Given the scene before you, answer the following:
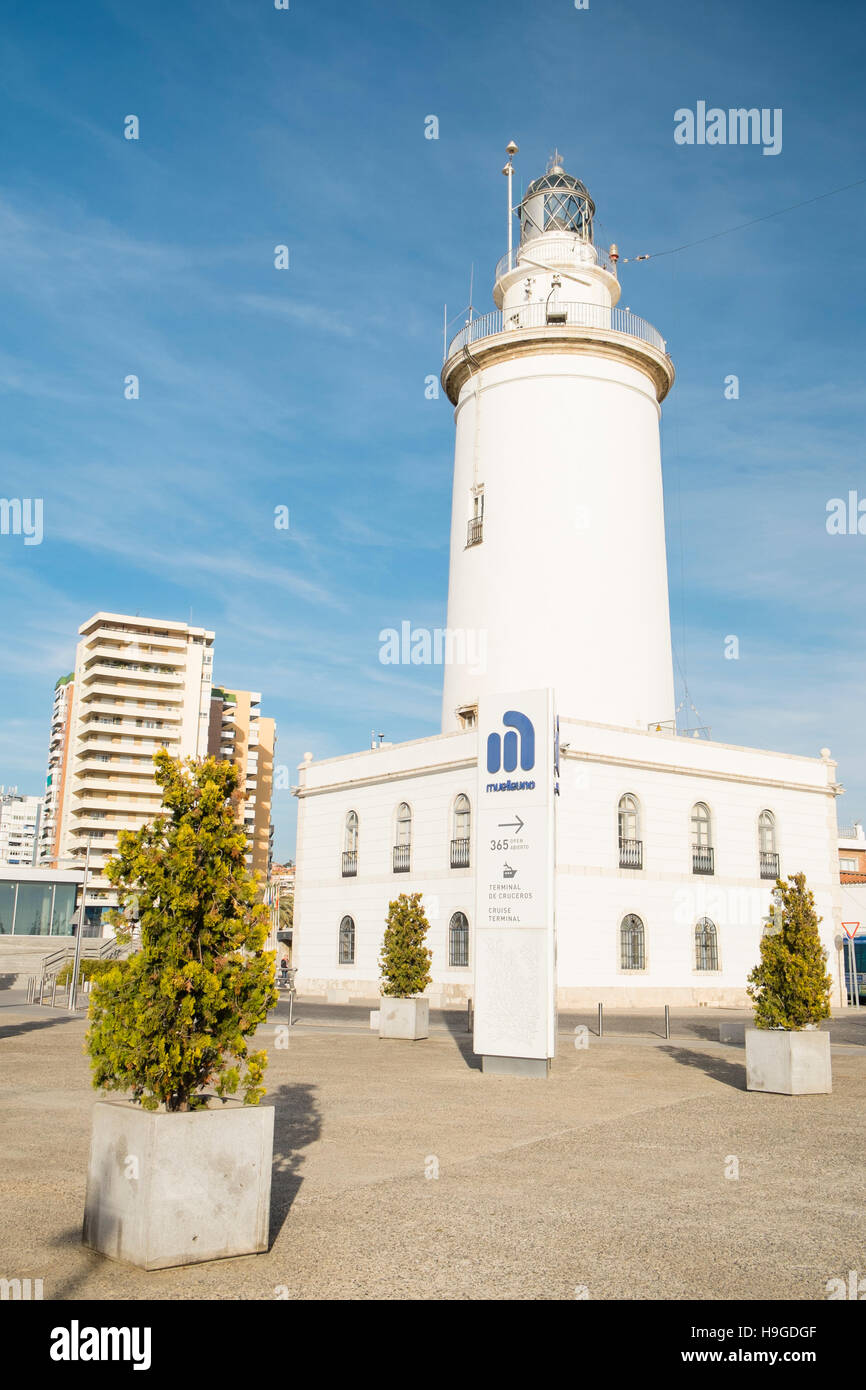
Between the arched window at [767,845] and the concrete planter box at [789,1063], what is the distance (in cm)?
2175

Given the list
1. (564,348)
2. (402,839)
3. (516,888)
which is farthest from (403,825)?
(516,888)

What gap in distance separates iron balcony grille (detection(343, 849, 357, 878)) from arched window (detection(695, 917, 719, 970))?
1102 cm

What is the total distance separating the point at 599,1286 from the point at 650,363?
1325 inches

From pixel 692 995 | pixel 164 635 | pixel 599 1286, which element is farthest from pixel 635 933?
pixel 164 635

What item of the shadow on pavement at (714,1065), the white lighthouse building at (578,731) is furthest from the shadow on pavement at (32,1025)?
the shadow on pavement at (714,1065)

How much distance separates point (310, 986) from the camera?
37.2 m

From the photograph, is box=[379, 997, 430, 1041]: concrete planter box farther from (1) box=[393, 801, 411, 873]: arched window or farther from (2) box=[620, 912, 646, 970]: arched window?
(1) box=[393, 801, 411, 873]: arched window

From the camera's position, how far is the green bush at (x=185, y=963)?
6320 millimetres

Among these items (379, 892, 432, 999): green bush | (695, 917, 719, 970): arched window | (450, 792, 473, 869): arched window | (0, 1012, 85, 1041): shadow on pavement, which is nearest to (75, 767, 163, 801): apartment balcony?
(450, 792, 473, 869): arched window

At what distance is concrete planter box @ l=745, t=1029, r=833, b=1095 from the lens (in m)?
13.4

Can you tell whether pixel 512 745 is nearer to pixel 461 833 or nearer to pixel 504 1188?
pixel 504 1188

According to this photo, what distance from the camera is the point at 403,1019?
20.2m

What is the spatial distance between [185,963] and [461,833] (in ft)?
84.4

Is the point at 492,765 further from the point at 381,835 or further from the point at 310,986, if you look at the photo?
the point at 310,986
